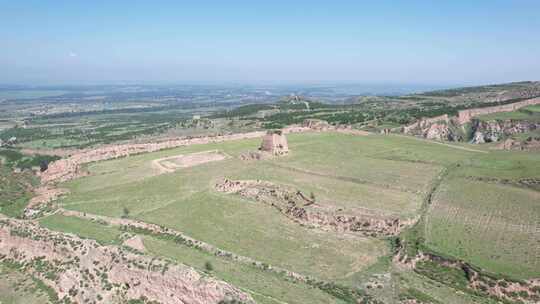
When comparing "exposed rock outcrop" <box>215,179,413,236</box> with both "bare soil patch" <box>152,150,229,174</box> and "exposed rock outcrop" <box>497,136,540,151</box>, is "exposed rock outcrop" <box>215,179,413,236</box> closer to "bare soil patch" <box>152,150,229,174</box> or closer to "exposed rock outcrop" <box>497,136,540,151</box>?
"bare soil patch" <box>152,150,229,174</box>

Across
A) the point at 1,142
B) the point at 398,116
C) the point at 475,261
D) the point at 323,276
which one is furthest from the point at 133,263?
the point at 1,142

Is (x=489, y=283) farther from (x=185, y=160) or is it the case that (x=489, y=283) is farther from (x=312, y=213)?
(x=185, y=160)

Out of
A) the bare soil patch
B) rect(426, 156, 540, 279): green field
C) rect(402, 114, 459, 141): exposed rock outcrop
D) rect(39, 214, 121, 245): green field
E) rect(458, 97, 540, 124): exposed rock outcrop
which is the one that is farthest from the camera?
rect(458, 97, 540, 124): exposed rock outcrop

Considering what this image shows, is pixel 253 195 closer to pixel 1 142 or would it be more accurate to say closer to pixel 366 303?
pixel 366 303

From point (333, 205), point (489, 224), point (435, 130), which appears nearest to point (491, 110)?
point (435, 130)

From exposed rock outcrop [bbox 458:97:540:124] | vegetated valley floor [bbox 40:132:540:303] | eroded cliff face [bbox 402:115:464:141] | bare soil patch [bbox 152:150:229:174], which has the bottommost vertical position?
bare soil patch [bbox 152:150:229:174]

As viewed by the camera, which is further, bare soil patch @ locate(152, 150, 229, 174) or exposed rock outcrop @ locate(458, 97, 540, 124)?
exposed rock outcrop @ locate(458, 97, 540, 124)

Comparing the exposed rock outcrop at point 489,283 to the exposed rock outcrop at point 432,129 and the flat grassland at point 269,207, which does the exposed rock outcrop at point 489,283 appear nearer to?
the flat grassland at point 269,207

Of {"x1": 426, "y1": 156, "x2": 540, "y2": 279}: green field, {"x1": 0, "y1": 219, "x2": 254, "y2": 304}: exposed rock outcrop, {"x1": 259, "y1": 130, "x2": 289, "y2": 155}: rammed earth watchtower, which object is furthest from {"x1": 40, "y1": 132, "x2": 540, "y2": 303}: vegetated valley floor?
{"x1": 0, "y1": 219, "x2": 254, "y2": 304}: exposed rock outcrop
